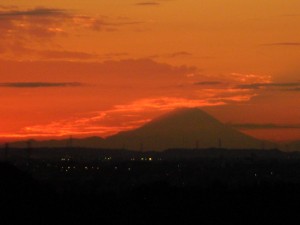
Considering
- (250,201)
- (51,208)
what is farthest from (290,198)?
(51,208)

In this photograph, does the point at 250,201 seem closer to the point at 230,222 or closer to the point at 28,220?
the point at 230,222

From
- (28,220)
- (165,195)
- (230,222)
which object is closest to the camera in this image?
(28,220)

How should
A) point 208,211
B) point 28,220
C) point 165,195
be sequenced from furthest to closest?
point 165,195 < point 208,211 < point 28,220

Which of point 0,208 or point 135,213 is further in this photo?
point 135,213

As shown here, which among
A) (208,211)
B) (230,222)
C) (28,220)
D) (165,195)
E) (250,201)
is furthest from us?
(165,195)

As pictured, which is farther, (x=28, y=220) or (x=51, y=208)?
(x=51, y=208)

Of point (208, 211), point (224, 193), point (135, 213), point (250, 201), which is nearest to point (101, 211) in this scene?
point (135, 213)

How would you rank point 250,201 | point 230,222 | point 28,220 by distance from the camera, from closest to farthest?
1. point 28,220
2. point 230,222
3. point 250,201

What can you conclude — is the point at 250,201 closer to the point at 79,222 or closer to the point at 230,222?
the point at 230,222

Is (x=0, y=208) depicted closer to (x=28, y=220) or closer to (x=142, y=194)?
(x=28, y=220)
